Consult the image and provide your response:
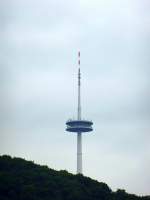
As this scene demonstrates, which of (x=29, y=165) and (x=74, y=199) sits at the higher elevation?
(x=29, y=165)

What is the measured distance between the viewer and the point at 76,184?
126m

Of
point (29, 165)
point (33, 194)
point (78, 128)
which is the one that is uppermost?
point (78, 128)

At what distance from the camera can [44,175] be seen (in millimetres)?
126875

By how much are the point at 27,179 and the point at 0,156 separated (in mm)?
16946

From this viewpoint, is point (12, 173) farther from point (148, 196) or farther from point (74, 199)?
point (148, 196)

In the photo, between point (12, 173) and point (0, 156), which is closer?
point (12, 173)

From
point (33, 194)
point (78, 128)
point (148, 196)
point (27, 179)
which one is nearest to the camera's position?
point (33, 194)

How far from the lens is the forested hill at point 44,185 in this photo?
116938mm

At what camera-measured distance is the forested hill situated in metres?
117

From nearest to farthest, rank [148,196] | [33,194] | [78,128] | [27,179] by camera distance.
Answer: [33,194]
[27,179]
[148,196]
[78,128]

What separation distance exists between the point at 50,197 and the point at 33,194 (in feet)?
10.2

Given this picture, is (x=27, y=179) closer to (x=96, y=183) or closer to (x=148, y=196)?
(x=96, y=183)

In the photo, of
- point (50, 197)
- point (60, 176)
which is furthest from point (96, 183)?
point (50, 197)

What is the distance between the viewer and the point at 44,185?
121562 mm
